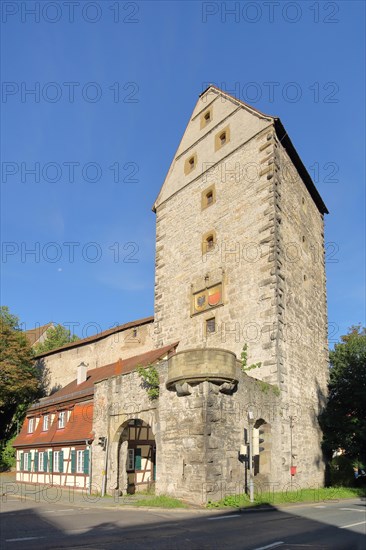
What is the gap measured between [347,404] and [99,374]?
12.8 metres

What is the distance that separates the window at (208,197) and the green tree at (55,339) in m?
23.6

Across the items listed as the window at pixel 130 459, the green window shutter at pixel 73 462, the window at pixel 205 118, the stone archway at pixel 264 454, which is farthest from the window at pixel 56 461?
A: the window at pixel 205 118

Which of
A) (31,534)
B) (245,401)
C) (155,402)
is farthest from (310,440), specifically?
(31,534)

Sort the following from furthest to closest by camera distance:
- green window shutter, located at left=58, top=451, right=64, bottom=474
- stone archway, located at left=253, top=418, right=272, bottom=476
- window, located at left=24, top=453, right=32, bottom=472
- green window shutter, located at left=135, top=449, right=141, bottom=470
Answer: window, located at left=24, top=453, right=32, bottom=472 < green window shutter, located at left=58, top=451, right=64, bottom=474 < green window shutter, located at left=135, top=449, right=141, bottom=470 < stone archway, located at left=253, top=418, right=272, bottom=476

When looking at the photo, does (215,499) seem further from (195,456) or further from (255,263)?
(255,263)

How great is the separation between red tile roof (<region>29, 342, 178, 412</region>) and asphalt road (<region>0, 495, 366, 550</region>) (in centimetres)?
801

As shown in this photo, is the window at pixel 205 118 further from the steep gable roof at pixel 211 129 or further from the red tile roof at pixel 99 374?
the red tile roof at pixel 99 374

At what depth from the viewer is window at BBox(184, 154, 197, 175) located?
91.5ft

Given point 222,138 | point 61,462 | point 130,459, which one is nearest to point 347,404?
point 130,459

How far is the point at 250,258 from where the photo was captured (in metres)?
22.5

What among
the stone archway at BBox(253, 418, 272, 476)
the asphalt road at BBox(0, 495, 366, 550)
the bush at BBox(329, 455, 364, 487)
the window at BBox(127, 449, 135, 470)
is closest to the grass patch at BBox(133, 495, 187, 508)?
the asphalt road at BBox(0, 495, 366, 550)

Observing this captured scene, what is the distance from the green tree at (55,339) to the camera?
147 feet

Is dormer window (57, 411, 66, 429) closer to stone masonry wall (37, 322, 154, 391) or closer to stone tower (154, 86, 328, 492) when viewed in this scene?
stone masonry wall (37, 322, 154, 391)

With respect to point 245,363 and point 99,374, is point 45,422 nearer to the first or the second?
point 99,374
